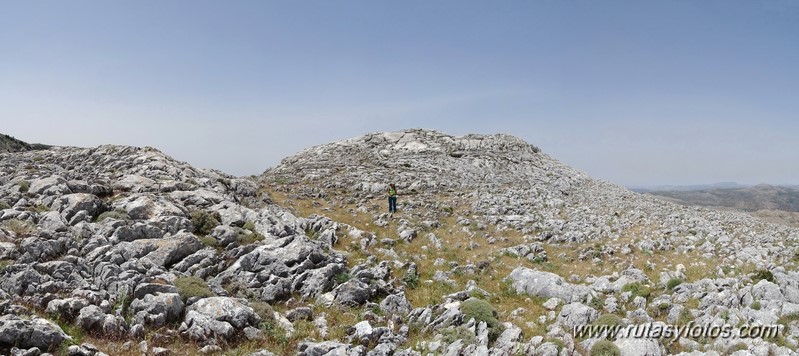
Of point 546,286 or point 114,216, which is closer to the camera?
point 546,286

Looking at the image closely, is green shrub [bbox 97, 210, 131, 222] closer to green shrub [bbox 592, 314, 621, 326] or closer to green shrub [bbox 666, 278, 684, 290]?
green shrub [bbox 592, 314, 621, 326]

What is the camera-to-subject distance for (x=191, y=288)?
1368 centimetres

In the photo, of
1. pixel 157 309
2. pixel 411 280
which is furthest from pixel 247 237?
pixel 411 280

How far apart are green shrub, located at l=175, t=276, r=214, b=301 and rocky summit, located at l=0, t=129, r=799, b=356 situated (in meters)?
0.05

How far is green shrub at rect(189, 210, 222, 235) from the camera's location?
64.7ft

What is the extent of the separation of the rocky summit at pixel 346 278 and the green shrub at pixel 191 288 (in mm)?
54

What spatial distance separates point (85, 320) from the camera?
1120cm

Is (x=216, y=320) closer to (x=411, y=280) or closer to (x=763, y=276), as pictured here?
(x=411, y=280)

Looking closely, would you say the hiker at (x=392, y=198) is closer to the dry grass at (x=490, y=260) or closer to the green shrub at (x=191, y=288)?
the dry grass at (x=490, y=260)

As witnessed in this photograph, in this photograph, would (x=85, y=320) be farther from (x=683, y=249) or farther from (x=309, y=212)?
(x=683, y=249)

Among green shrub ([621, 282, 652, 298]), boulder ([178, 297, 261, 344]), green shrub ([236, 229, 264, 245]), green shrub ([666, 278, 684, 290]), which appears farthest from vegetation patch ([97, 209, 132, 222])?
green shrub ([666, 278, 684, 290])

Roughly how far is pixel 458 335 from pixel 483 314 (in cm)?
172

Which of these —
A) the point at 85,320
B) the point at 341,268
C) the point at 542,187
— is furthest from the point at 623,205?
the point at 85,320

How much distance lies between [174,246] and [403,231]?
16452mm
